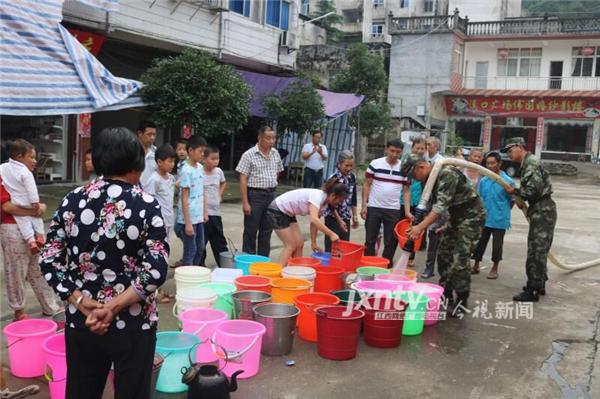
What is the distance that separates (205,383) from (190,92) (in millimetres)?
8537

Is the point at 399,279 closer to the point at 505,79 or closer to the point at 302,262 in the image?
the point at 302,262

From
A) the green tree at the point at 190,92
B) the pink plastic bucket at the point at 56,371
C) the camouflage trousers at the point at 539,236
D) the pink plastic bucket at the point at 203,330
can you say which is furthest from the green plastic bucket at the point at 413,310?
the green tree at the point at 190,92

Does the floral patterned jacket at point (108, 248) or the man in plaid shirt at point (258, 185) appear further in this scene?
the man in plaid shirt at point (258, 185)

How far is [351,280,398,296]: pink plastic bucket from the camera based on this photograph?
441 cm

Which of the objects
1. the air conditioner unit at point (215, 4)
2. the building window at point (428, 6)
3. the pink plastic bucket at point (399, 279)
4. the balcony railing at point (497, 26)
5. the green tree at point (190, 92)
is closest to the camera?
the pink plastic bucket at point (399, 279)

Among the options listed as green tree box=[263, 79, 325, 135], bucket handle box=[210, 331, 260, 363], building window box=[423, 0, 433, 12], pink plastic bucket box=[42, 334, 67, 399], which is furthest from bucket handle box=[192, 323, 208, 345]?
building window box=[423, 0, 433, 12]

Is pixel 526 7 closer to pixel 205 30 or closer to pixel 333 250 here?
pixel 205 30

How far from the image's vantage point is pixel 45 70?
8836 millimetres

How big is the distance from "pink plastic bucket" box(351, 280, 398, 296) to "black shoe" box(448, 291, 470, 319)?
921mm

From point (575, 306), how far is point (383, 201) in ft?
7.60

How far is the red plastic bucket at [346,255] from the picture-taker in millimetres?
5297

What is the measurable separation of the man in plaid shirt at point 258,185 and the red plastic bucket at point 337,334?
84.3 inches

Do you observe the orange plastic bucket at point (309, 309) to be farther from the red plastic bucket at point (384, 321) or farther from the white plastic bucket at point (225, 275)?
the white plastic bucket at point (225, 275)

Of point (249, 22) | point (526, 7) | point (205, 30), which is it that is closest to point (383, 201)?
point (205, 30)
